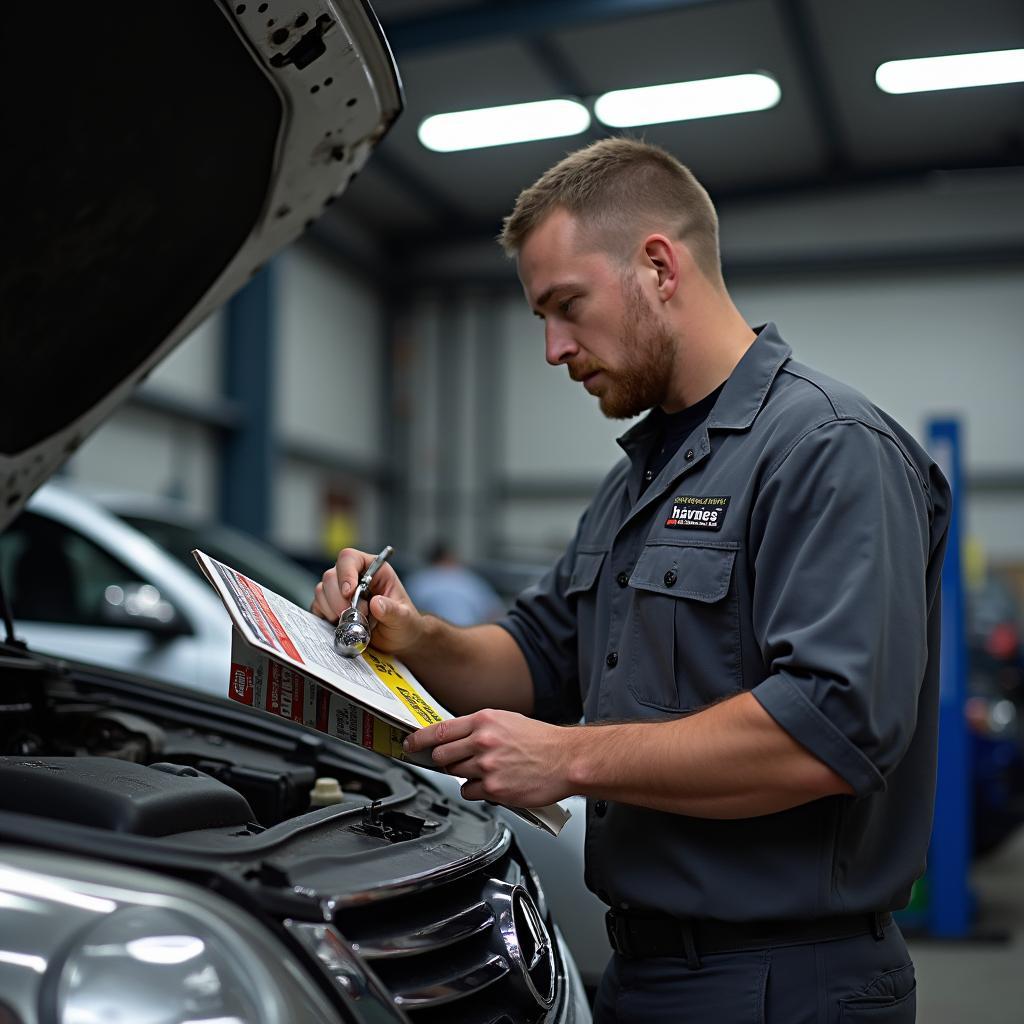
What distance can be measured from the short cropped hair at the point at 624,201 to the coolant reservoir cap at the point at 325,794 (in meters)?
0.82

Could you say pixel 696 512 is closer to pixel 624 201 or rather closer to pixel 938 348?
pixel 624 201

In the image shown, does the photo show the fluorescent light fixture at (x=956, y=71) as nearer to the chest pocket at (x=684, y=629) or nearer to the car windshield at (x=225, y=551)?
the car windshield at (x=225, y=551)

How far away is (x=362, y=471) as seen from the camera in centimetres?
1173

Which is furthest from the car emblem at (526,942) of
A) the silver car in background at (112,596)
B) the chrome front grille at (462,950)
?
the silver car in background at (112,596)

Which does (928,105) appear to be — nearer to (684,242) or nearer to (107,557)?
(107,557)

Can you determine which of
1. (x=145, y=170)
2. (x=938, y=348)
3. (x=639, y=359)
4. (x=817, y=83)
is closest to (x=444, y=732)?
(x=639, y=359)

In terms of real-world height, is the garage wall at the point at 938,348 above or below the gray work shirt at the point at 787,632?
above

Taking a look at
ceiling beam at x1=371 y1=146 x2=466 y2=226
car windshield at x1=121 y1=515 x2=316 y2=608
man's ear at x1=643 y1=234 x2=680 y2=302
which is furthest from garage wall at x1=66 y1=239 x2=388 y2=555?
man's ear at x1=643 y1=234 x2=680 y2=302

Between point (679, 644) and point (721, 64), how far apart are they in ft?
25.1

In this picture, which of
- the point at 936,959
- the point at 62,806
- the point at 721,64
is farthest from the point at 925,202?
the point at 62,806

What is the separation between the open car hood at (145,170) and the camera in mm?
1517

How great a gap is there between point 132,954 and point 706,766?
57cm

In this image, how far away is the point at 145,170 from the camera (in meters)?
1.70

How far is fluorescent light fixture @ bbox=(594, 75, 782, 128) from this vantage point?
26.7 ft
